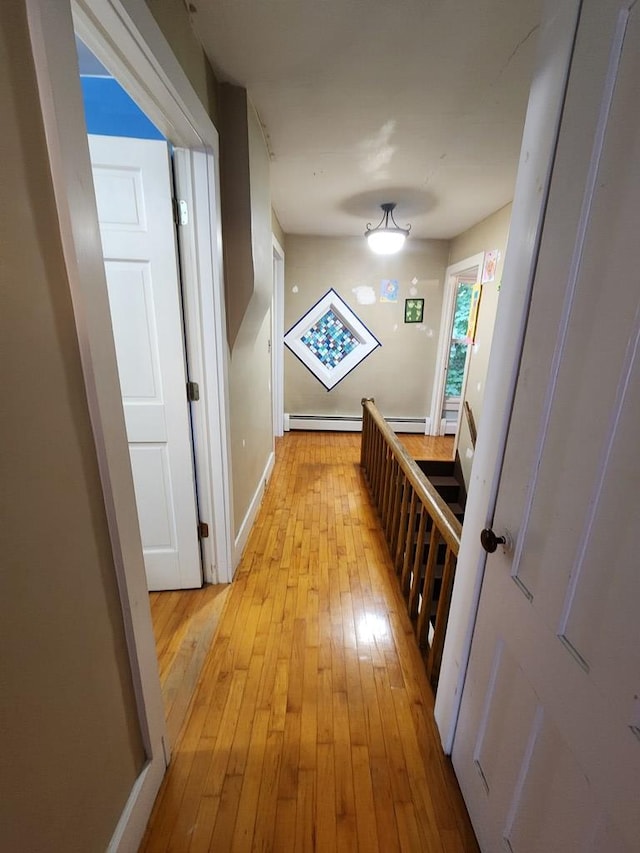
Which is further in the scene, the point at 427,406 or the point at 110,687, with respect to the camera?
the point at 427,406

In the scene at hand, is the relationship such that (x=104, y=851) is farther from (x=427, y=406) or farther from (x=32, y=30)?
(x=427, y=406)

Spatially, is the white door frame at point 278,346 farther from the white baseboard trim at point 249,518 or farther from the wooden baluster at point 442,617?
the wooden baluster at point 442,617

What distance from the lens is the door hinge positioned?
4.60ft

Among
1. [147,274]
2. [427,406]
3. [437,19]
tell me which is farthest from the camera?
[427,406]

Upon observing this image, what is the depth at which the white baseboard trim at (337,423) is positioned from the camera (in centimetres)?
471

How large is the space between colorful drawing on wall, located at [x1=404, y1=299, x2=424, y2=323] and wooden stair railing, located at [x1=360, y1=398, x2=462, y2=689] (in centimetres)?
194

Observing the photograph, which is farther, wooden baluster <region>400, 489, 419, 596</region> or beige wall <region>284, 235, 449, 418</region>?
beige wall <region>284, 235, 449, 418</region>

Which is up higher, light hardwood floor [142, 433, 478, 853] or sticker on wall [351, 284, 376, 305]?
sticker on wall [351, 284, 376, 305]

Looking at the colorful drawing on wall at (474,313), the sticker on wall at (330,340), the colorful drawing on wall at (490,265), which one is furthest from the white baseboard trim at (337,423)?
the colorful drawing on wall at (490,265)

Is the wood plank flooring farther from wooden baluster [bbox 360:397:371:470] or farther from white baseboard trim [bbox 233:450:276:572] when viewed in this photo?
wooden baluster [bbox 360:397:371:470]

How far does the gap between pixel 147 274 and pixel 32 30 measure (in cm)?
93

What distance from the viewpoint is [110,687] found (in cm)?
82

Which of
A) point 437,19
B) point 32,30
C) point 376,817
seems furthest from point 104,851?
point 437,19

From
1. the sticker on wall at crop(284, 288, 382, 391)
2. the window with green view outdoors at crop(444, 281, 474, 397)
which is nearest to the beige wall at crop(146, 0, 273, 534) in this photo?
the sticker on wall at crop(284, 288, 382, 391)
